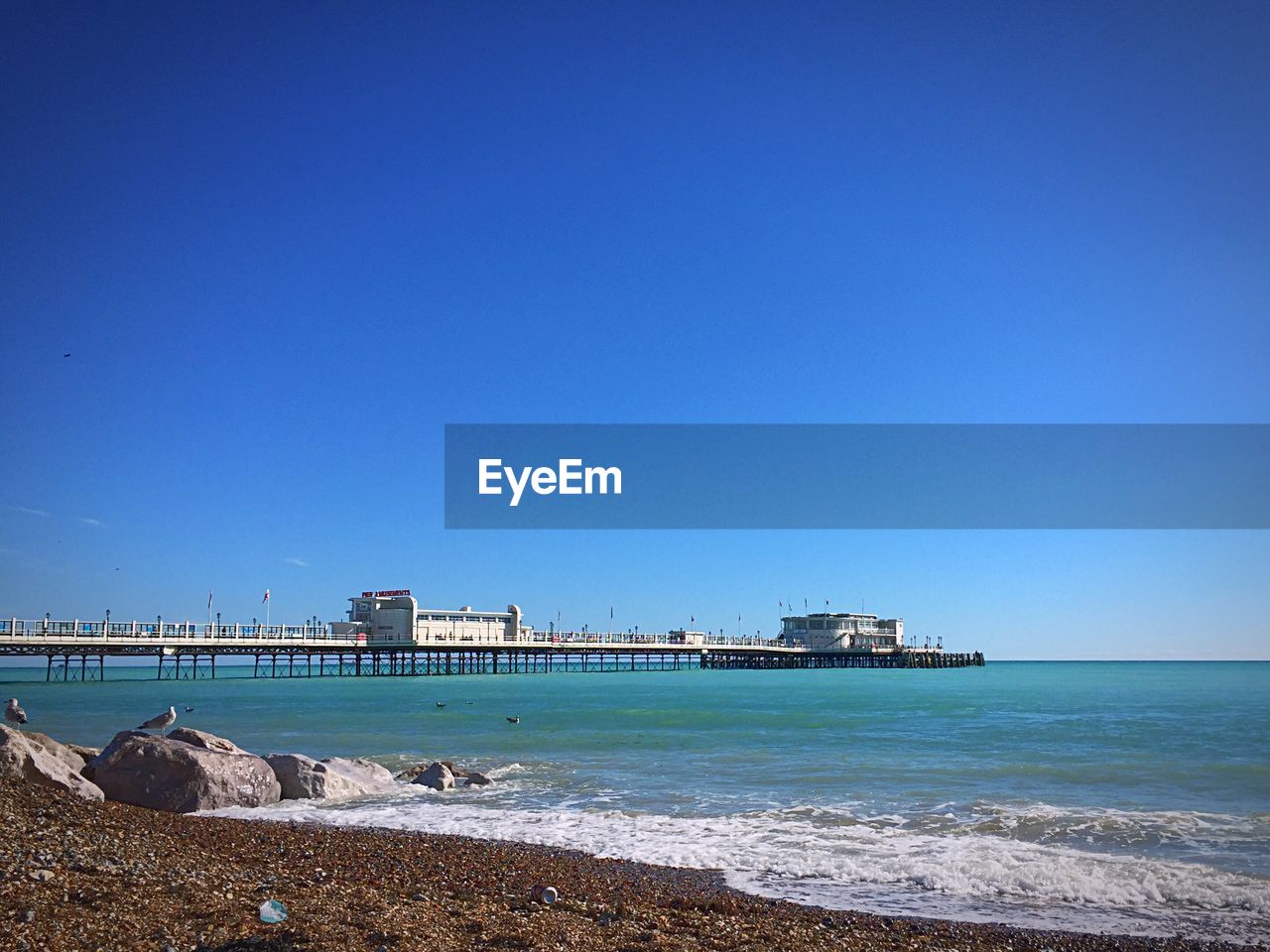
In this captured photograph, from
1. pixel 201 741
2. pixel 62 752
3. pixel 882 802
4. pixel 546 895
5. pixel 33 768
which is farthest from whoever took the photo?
pixel 201 741

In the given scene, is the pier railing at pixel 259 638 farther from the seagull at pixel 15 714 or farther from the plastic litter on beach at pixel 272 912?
the plastic litter on beach at pixel 272 912

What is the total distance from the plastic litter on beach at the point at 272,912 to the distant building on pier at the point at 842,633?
5025 inches

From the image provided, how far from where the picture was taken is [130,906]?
7.26 metres

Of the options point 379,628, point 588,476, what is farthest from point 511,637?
point 588,476

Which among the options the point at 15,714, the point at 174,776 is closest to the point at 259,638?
the point at 15,714

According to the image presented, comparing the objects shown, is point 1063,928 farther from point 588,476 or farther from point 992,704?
point 992,704

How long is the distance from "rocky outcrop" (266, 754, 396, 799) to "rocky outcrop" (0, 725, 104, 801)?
3499 mm

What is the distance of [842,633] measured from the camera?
440 feet

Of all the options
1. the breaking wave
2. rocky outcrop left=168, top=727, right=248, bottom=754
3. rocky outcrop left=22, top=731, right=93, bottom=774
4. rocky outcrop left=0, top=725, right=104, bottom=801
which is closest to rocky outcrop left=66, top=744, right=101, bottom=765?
rocky outcrop left=22, top=731, right=93, bottom=774

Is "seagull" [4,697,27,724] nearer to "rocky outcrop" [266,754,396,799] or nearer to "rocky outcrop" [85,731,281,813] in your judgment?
"rocky outcrop" [266,754,396,799]

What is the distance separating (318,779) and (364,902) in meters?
8.81

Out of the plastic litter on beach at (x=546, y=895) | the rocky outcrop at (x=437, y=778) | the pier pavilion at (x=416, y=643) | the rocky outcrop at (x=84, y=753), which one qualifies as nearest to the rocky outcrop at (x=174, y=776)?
the rocky outcrop at (x=84, y=753)

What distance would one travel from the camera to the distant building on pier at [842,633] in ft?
438

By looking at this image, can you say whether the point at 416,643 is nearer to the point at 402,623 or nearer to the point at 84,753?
the point at 402,623
